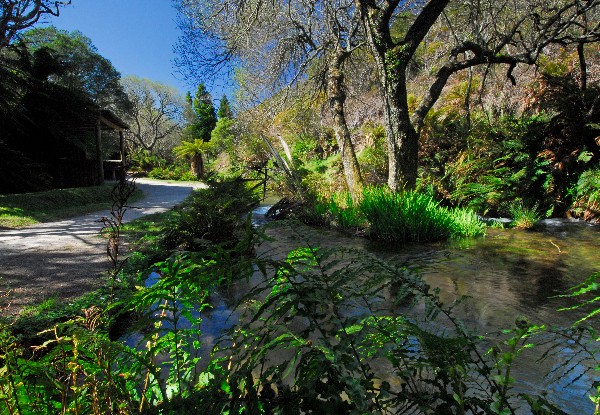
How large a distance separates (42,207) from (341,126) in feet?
28.3

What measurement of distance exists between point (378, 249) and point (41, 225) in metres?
7.22

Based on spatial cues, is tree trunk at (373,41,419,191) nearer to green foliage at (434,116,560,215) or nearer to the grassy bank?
green foliage at (434,116,560,215)

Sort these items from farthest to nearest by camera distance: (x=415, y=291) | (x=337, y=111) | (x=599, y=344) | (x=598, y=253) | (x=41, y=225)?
(x=337, y=111)
(x=41, y=225)
(x=598, y=253)
(x=599, y=344)
(x=415, y=291)

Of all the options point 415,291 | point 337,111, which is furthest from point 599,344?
point 337,111

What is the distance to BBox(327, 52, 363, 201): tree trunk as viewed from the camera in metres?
9.48

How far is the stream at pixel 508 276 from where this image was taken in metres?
2.20

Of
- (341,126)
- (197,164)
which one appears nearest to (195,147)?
(197,164)

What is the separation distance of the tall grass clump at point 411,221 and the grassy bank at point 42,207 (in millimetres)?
6804

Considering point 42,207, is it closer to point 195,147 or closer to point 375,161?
point 375,161

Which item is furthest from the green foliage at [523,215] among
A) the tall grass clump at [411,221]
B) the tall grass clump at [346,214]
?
the tall grass clump at [346,214]

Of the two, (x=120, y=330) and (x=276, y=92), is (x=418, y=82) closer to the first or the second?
(x=276, y=92)

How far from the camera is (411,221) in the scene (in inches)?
259

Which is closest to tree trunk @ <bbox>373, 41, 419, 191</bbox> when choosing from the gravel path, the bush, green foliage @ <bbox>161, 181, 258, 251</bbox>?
the bush

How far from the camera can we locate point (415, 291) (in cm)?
102
